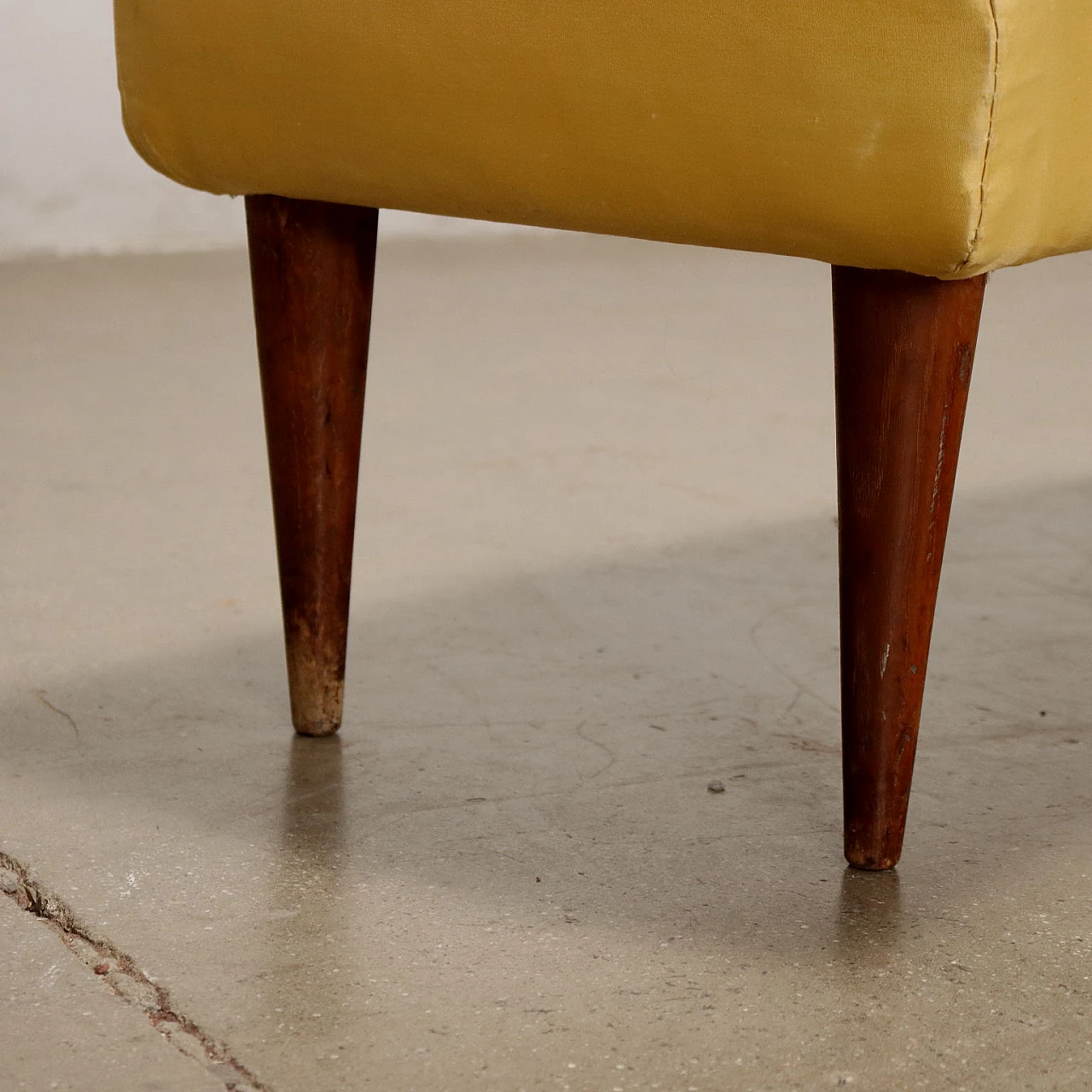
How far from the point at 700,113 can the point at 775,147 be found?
0.13ft

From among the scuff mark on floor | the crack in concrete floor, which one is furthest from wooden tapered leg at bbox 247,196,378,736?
the crack in concrete floor

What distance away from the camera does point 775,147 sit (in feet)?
2.29

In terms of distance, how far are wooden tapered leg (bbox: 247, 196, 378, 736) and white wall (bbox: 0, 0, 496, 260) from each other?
2.17 m

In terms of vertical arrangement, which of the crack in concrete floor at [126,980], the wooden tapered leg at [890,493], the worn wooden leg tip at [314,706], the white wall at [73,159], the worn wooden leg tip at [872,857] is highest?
the wooden tapered leg at [890,493]

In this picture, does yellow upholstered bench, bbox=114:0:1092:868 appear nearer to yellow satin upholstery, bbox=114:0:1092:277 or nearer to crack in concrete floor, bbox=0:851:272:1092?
yellow satin upholstery, bbox=114:0:1092:277

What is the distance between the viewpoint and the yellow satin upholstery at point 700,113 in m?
0.67

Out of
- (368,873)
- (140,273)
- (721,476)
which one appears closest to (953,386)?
(368,873)

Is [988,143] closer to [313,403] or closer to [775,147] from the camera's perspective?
[775,147]

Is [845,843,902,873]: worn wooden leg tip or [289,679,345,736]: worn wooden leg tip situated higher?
[845,843,902,873]: worn wooden leg tip

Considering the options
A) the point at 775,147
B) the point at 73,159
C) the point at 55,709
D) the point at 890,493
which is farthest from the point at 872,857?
the point at 73,159

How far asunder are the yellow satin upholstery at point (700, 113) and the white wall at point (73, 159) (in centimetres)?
225

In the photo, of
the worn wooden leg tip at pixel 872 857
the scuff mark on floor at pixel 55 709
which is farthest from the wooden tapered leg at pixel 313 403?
the worn wooden leg tip at pixel 872 857

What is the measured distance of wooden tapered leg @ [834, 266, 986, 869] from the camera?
2.43ft

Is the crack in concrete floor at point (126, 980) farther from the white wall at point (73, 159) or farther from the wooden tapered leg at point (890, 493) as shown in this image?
the white wall at point (73, 159)
